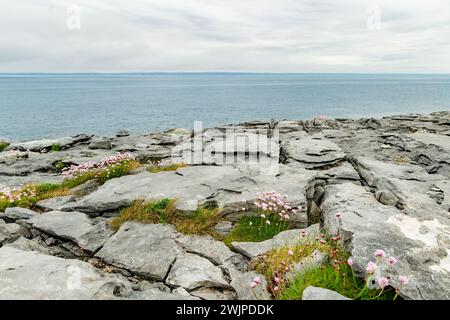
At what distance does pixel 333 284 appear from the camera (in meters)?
6.18

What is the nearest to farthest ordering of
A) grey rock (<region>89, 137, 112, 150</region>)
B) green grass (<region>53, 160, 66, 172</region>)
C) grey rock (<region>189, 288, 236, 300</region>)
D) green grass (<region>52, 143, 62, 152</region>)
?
grey rock (<region>189, 288, 236, 300</region>)
green grass (<region>53, 160, 66, 172</region>)
grey rock (<region>89, 137, 112, 150</region>)
green grass (<region>52, 143, 62, 152</region>)

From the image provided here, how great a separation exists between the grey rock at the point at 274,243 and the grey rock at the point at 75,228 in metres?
3.31

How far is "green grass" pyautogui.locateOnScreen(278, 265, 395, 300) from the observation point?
594 centimetres

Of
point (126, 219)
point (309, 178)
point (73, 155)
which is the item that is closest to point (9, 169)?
Answer: point (73, 155)

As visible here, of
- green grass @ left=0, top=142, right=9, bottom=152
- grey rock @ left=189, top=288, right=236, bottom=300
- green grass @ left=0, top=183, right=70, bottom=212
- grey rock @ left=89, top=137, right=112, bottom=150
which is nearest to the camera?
grey rock @ left=189, top=288, right=236, bottom=300

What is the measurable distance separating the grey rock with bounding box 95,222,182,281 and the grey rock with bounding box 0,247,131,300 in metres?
0.57

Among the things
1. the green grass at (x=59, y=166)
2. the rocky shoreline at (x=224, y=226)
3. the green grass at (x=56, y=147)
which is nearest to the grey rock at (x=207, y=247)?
the rocky shoreline at (x=224, y=226)

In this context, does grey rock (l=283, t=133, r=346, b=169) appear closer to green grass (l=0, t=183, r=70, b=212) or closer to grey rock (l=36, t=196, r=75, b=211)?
grey rock (l=36, t=196, r=75, b=211)

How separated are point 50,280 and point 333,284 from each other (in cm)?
475

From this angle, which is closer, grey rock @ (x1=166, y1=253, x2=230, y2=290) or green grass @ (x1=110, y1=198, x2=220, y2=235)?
grey rock @ (x1=166, y1=253, x2=230, y2=290)

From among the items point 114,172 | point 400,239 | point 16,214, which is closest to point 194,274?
point 400,239

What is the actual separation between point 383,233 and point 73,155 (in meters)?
18.2

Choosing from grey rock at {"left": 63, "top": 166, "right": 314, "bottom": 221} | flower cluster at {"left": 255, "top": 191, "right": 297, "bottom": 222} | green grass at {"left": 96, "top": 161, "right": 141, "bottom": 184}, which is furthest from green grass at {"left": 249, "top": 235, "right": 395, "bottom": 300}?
green grass at {"left": 96, "top": 161, "right": 141, "bottom": 184}

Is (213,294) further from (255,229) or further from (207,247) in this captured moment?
(255,229)
